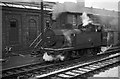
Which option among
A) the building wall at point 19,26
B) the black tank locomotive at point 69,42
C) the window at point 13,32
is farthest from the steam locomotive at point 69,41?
the window at point 13,32

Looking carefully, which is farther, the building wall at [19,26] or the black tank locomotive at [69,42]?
the building wall at [19,26]

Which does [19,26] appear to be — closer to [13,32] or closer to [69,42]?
[13,32]

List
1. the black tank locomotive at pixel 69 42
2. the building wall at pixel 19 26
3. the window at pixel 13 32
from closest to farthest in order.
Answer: the black tank locomotive at pixel 69 42 < the building wall at pixel 19 26 < the window at pixel 13 32

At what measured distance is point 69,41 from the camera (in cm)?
1202

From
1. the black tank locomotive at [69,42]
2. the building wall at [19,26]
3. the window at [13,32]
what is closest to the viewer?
the black tank locomotive at [69,42]

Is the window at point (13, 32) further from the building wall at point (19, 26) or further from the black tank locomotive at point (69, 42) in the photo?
the black tank locomotive at point (69, 42)

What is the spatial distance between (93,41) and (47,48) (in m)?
4.04

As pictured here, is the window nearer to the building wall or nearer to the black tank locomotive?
the building wall

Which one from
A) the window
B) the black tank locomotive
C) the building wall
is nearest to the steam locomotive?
the black tank locomotive

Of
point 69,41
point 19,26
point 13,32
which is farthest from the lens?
A: point 19,26

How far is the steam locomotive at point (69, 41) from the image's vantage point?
450 inches

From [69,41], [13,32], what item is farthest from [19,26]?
[69,41]

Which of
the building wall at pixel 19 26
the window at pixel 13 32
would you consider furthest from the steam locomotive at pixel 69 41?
the window at pixel 13 32

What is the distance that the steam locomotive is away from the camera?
11.4m
